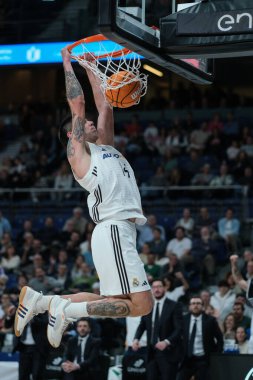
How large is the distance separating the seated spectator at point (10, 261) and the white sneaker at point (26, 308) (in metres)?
10.8

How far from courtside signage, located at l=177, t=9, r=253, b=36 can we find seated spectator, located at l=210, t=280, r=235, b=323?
7.89 metres

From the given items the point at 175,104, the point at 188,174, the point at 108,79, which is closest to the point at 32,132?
the point at 175,104

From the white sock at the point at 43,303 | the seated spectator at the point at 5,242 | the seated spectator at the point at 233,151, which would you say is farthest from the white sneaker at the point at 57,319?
the seated spectator at the point at 233,151

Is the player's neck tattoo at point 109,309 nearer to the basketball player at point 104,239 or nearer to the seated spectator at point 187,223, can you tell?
the basketball player at point 104,239

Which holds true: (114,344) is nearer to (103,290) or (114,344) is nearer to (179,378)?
(179,378)

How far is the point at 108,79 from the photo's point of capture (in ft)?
30.0

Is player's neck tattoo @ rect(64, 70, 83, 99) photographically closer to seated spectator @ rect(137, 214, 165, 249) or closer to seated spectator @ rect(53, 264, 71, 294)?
seated spectator @ rect(53, 264, 71, 294)

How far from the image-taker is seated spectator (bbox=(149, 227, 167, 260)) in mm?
18469

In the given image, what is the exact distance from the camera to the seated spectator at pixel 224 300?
15.7m

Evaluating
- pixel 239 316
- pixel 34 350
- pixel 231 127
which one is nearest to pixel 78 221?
pixel 231 127

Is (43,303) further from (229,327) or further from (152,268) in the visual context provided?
(152,268)

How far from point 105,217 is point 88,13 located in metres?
9.81

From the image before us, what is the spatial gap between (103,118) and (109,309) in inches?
76.6

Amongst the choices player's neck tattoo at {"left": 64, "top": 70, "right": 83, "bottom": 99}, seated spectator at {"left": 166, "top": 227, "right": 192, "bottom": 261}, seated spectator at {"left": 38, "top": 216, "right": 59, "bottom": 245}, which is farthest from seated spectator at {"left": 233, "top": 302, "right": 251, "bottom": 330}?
seated spectator at {"left": 38, "top": 216, "right": 59, "bottom": 245}
